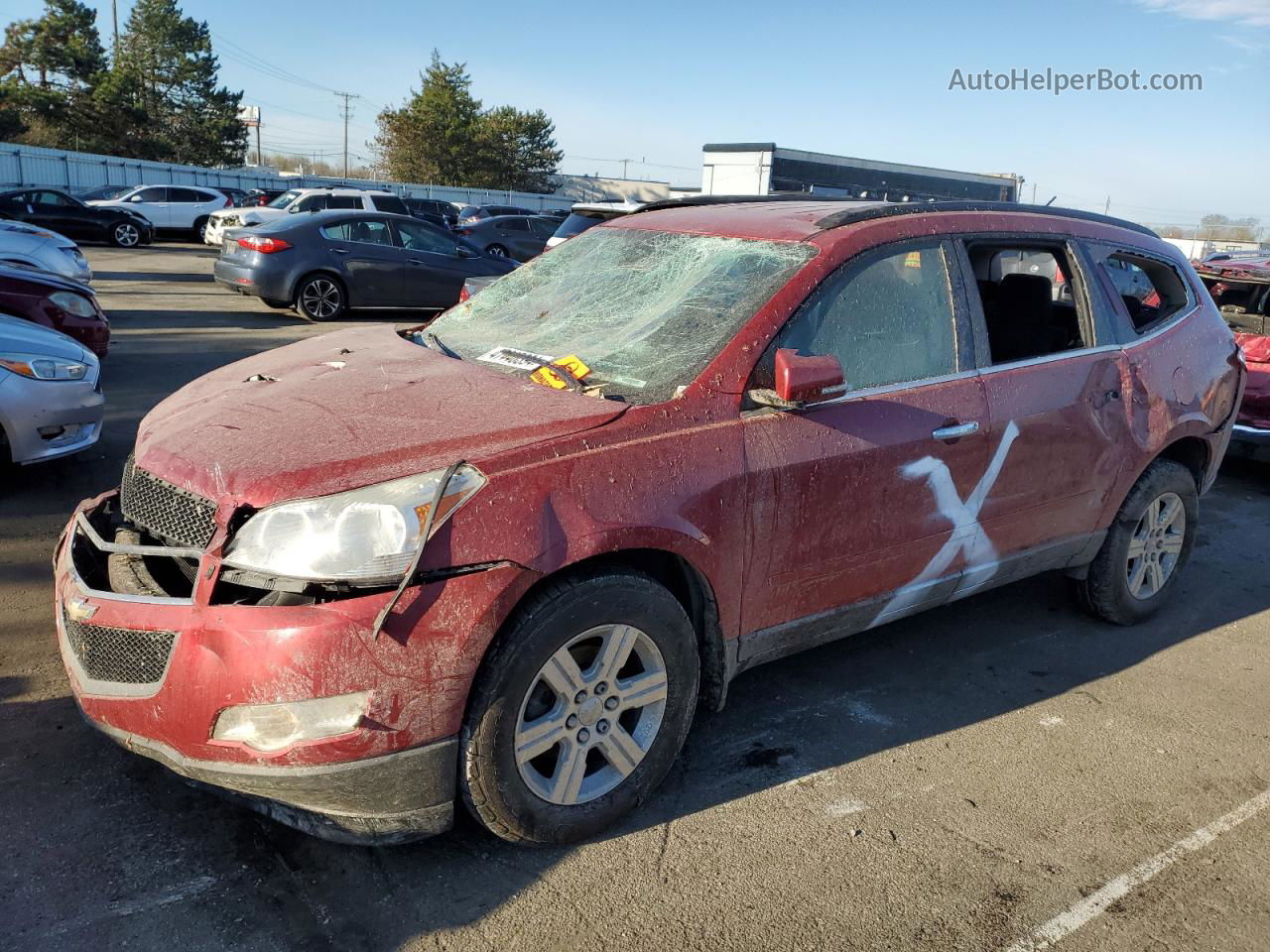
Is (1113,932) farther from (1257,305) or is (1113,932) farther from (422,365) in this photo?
(1257,305)

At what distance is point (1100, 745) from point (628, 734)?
1908 mm

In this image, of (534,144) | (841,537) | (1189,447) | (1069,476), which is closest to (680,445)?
(841,537)

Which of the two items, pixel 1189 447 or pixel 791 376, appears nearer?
pixel 791 376

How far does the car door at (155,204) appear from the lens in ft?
89.0

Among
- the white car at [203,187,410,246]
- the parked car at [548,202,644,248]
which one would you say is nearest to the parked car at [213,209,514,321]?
the parked car at [548,202,644,248]

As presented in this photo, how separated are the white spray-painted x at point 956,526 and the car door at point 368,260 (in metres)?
11.2

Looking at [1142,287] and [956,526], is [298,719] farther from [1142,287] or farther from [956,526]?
[1142,287]

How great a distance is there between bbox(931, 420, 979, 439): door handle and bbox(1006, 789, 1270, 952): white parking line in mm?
1481

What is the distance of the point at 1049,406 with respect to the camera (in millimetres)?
3871

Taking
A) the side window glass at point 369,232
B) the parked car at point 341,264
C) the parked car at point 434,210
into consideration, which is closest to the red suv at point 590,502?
the parked car at point 341,264

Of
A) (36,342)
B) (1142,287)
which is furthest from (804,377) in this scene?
(36,342)

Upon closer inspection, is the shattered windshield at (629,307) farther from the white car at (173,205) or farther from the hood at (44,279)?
the white car at (173,205)

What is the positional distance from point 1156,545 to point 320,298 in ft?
36.7

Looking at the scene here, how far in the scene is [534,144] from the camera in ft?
219
